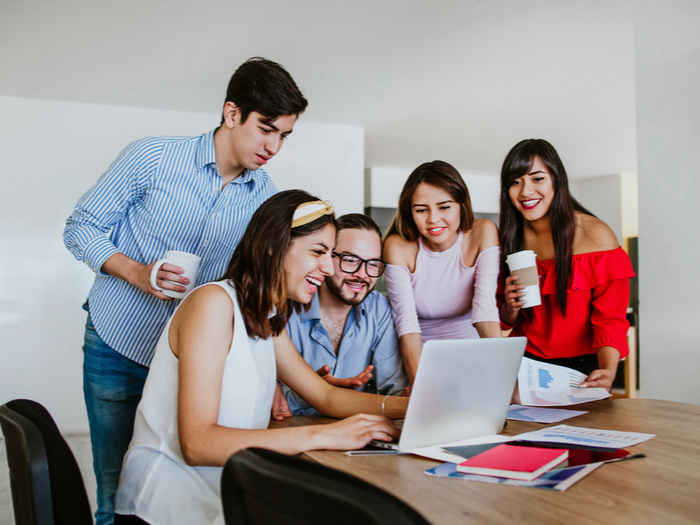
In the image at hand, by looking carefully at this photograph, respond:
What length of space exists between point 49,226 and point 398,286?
3.99 meters

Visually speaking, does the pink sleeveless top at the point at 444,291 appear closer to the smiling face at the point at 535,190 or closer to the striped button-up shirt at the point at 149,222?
the smiling face at the point at 535,190

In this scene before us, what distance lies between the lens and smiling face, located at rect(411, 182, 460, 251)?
2.02 m

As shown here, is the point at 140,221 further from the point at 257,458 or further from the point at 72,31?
the point at 72,31

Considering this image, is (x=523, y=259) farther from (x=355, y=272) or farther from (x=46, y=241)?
(x=46, y=241)

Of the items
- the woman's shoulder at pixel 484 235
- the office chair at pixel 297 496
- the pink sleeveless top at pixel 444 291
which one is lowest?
the office chair at pixel 297 496

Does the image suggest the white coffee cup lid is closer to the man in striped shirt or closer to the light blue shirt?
the light blue shirt

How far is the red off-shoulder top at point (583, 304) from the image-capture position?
79.5 inches

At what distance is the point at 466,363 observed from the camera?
116 centimetres

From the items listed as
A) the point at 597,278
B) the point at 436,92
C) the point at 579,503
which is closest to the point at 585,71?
the point at 436,92

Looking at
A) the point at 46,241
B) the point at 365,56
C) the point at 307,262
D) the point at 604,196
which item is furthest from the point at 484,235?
the point at 604,196

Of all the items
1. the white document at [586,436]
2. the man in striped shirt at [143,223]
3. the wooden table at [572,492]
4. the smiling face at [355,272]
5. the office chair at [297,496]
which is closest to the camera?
the office chair at [297,496]

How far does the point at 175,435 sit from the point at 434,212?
1147mm

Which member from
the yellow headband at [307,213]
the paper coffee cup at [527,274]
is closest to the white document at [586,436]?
the paper coffee cup at [527,274]

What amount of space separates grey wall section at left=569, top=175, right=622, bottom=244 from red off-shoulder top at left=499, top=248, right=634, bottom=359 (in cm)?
641
